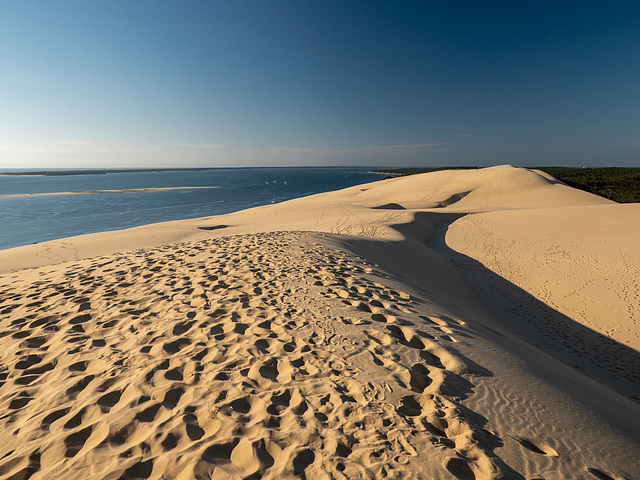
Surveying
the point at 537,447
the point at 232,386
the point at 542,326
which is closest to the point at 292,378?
the point at 232,386

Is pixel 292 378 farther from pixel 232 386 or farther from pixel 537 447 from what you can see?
pixel 537 447

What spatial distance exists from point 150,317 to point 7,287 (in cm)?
457

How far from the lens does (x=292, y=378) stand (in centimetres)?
312

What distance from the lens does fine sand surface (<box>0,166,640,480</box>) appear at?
2.24 m

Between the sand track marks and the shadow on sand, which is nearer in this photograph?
the sand track marks

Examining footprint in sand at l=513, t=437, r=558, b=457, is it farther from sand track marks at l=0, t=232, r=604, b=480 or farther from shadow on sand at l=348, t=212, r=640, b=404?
shadow on sand at l=348, t=212, r=640, b=404

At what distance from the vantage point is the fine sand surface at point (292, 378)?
2.24m

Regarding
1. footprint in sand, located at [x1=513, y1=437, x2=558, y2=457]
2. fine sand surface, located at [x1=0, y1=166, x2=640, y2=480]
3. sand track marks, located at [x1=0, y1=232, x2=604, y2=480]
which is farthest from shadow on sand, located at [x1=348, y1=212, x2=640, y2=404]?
footprint in sand, located at [x1=513, y1=437, x2=558, y2=457]

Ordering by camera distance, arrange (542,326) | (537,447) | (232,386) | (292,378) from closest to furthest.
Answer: (537,447), (232,386), (292,378), (542,326)

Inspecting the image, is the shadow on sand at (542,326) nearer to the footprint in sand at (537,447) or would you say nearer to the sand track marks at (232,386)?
the sand track marks at (232,386)

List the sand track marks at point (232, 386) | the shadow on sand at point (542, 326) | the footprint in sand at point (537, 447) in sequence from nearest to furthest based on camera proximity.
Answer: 1. the sand track marks at point (232, 386)
2. the footprint in sand at point (537, 447)
3. the shadow on sand at point (542, 326)

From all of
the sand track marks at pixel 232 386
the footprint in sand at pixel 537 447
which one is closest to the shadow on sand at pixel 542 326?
the sand track marks at pixel 232 386

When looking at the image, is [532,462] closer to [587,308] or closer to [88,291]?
[88,291]

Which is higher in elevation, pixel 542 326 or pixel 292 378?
pixel 292 378
